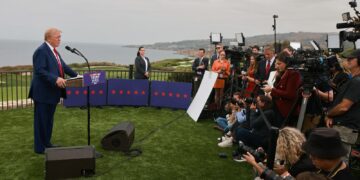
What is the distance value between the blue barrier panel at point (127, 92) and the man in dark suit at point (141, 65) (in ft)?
0.78

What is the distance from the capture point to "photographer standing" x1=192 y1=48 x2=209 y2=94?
10.2 meters

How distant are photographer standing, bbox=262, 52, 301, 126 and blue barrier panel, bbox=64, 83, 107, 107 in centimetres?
593

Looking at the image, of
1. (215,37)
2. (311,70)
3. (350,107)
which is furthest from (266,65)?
(215,37)

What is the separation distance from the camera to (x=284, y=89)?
17.0 feet

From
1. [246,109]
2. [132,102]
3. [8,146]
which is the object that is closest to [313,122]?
[246,109]

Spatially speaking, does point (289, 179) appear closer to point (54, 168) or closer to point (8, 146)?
point (54, 168)

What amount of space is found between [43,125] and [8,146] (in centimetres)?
113

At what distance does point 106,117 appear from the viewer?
896cm

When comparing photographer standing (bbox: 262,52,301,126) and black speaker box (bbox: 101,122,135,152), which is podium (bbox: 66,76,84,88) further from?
photographer standing (bbox: 262,52,301,126)

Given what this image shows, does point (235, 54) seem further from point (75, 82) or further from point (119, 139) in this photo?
point (75, 82)

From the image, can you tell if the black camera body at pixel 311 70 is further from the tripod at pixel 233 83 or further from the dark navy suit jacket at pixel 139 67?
the dark navy suit jacket at pixel 139 67

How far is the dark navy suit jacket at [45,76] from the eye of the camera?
5.53 m

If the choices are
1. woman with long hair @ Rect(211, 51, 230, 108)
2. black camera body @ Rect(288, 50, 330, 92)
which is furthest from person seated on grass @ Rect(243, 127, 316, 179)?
woman with long hair @ Rect(211, 51, 230, 108)

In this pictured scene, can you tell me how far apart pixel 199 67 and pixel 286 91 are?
16.6ft
